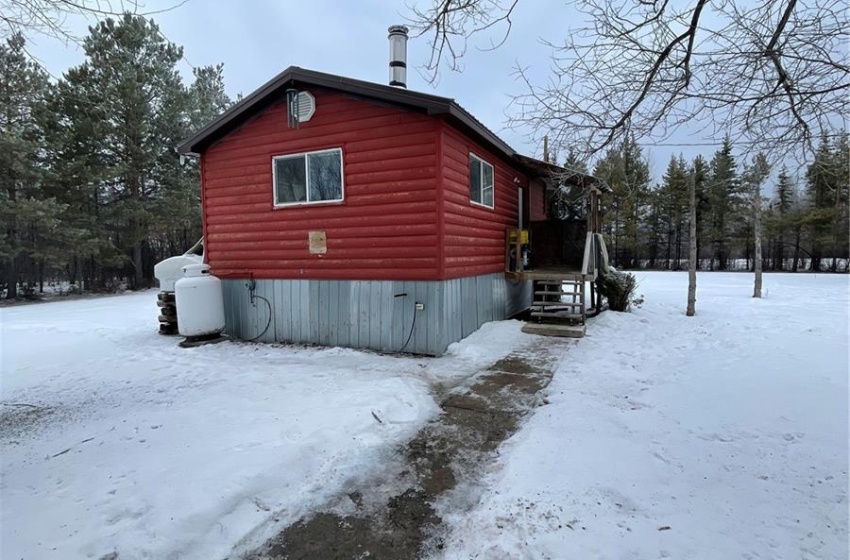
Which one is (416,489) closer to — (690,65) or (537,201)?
(690,65)

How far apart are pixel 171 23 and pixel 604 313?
9.01 meters

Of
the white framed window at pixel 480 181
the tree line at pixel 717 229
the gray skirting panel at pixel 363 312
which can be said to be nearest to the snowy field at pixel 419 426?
the gray skirting panel at pixel 363 312

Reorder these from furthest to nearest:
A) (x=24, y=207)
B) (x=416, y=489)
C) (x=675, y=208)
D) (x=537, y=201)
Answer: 1. (x=675, y=208)
2. (x=24, y=207)
3. (x=537, y=201)
4. (x=416, y=489)

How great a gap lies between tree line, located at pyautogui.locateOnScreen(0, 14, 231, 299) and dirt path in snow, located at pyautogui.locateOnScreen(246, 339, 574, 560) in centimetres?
1625

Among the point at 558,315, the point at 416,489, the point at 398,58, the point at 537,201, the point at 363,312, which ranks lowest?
the point at 416,489

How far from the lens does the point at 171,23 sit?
3.37 m

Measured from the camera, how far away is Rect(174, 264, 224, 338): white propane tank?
7176mm

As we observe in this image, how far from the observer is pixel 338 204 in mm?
6797

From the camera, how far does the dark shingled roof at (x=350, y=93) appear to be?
19.2 feet

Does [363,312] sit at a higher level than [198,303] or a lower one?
lower

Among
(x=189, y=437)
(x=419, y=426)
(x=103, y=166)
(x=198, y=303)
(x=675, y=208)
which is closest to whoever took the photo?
(x=189, y=437)

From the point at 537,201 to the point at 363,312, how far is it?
22.8ft

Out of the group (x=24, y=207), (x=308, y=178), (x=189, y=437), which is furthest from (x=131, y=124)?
(x=189, y=437)

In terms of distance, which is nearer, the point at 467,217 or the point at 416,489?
the point at 416,489
